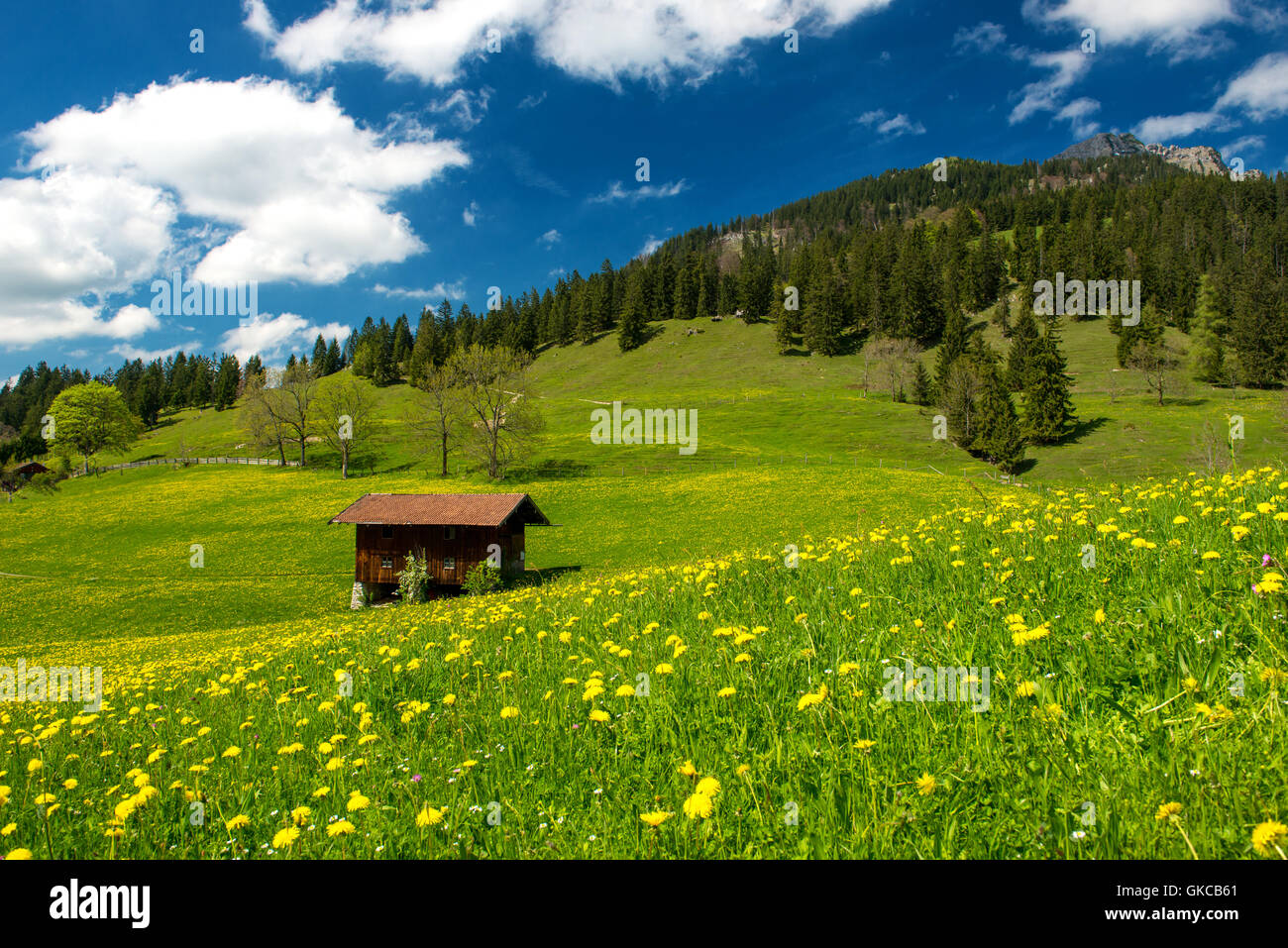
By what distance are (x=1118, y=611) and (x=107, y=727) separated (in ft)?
34.9

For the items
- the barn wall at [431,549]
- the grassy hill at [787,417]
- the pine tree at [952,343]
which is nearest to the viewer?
the barn wall at [431,549]

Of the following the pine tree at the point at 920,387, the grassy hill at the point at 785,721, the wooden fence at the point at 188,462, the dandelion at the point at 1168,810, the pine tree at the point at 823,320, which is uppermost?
the pine tree at the point at 823,320

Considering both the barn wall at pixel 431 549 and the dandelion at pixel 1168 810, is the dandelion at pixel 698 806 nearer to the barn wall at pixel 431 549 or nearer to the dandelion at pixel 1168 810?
the dandelion at pixel 1168 810

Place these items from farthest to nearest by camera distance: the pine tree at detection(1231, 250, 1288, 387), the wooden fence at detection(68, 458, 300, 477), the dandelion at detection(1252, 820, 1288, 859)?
the pine tree at detection(1231, 250, 1288, 387), the wooden fence at detection(68, 458, 300, 477), the dandelion at detection(1252, 820, 1288, 859)

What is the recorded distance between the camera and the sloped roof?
3466 cm

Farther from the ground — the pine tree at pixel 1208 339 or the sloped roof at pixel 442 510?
the pine tree at pixel 1208 339

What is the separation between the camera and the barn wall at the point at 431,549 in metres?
35.4

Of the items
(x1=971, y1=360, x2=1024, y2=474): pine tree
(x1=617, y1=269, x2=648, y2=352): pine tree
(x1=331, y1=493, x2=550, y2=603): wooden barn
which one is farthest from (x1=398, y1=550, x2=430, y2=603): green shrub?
(x1=617, y1=269, x2=648, y2=352): pine tree

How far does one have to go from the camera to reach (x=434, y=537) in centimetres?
3603

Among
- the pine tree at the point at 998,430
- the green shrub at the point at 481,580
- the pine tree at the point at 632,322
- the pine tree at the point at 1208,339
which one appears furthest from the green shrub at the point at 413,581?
the pine tree at the point at 1208,339

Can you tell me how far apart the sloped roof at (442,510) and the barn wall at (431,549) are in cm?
89

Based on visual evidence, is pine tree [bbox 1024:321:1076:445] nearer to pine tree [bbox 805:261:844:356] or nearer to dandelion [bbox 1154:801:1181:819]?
pine tree [bbox 805:261:844:356]

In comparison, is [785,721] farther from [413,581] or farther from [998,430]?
[998,430]

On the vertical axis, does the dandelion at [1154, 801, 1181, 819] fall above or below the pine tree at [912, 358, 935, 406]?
below
